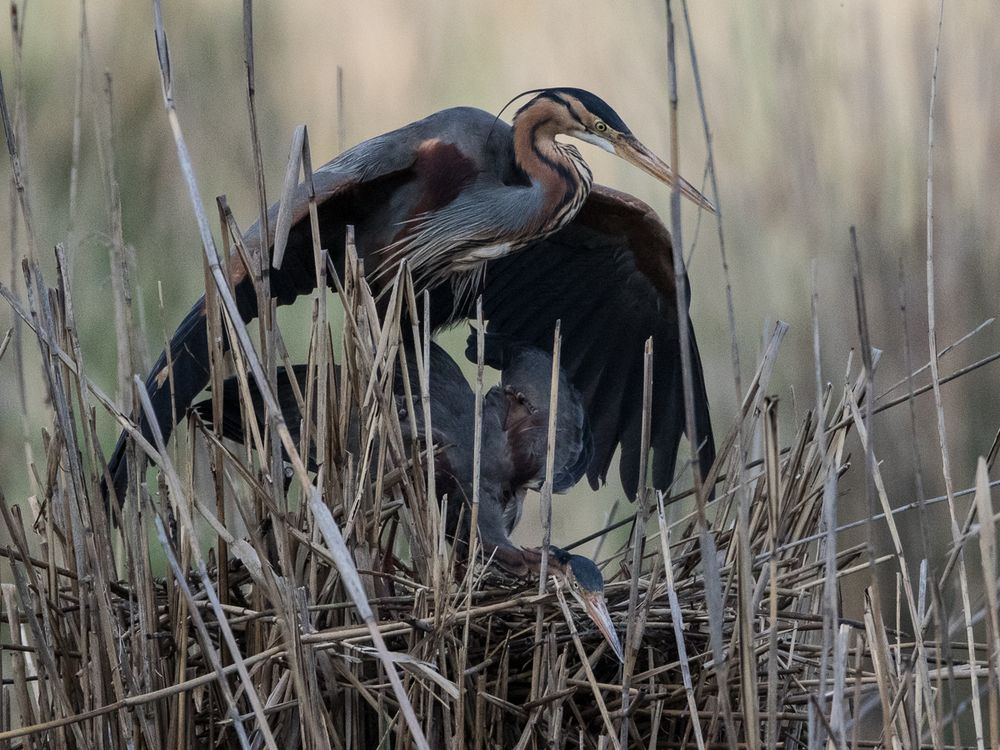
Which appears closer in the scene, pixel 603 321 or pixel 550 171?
pixel 550 171

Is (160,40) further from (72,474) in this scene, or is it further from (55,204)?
(55,204)

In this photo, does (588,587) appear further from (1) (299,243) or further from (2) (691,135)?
(2) (691,135)

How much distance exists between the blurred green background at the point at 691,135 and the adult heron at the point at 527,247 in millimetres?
392

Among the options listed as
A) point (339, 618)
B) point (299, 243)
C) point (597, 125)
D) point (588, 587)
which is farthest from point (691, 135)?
point (339, 618)

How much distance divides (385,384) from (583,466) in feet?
2.84

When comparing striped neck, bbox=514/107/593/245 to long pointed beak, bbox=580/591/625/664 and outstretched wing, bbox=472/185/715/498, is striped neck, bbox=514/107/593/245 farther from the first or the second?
long pointed beak, bbox=580/591/625/664

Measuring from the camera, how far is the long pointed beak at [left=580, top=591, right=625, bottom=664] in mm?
1591

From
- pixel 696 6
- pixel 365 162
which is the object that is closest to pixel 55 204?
pixel 365 162

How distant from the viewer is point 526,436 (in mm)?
2223

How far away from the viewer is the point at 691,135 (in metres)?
3.25

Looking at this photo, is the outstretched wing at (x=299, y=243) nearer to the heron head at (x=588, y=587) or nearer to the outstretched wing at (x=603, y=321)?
the outstretched wing at (x=603, y=321)

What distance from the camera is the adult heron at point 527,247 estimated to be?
2.24 m

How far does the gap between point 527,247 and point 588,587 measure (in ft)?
3.48

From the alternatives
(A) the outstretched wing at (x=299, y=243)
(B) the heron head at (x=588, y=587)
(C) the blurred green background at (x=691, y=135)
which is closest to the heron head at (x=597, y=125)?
(A) the outstretched wing at (x=299, y=243)
